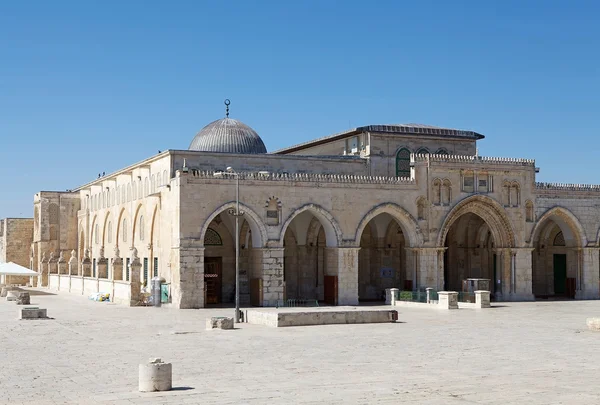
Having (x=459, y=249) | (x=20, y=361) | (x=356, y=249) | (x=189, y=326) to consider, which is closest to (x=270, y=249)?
(x=356, y=249)

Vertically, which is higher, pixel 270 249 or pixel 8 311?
pixel 270 249

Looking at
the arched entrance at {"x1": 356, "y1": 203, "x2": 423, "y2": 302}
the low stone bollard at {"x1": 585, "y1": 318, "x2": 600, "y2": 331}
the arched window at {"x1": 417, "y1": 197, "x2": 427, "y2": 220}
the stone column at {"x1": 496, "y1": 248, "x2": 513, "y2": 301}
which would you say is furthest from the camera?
the arched entrance at {"x1": 356, "y1": 203, "x2": 423, "y2": 302}

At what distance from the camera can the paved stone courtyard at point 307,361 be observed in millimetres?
13305

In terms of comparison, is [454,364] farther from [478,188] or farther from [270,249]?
[478,188]

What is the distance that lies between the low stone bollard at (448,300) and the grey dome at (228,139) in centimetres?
1366

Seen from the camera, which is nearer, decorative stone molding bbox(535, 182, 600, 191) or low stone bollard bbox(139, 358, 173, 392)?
low stone bollard bbox(139, 358, 173, 392)

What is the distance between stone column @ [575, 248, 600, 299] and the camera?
41938mm

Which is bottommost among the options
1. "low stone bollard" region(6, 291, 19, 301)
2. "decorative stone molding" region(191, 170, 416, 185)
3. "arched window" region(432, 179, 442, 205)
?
"low stone bollard" region(6, 291, 19, 301)

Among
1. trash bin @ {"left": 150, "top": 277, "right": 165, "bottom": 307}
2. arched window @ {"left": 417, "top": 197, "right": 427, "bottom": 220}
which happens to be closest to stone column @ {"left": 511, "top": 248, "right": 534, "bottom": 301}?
arched window @ {"left": 417, "top": 197, "right": 427, "bottom": 220}

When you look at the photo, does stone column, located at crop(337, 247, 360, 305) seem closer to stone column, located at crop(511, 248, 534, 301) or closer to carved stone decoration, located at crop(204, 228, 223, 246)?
carved stone decoration, located at crop(204, 228, 223, 246)

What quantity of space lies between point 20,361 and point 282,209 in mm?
19279

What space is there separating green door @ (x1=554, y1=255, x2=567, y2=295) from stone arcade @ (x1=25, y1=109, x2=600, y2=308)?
2.9 inches

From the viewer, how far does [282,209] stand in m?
35.8

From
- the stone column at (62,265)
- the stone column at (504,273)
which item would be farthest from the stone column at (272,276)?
the stone column at (62,265)
